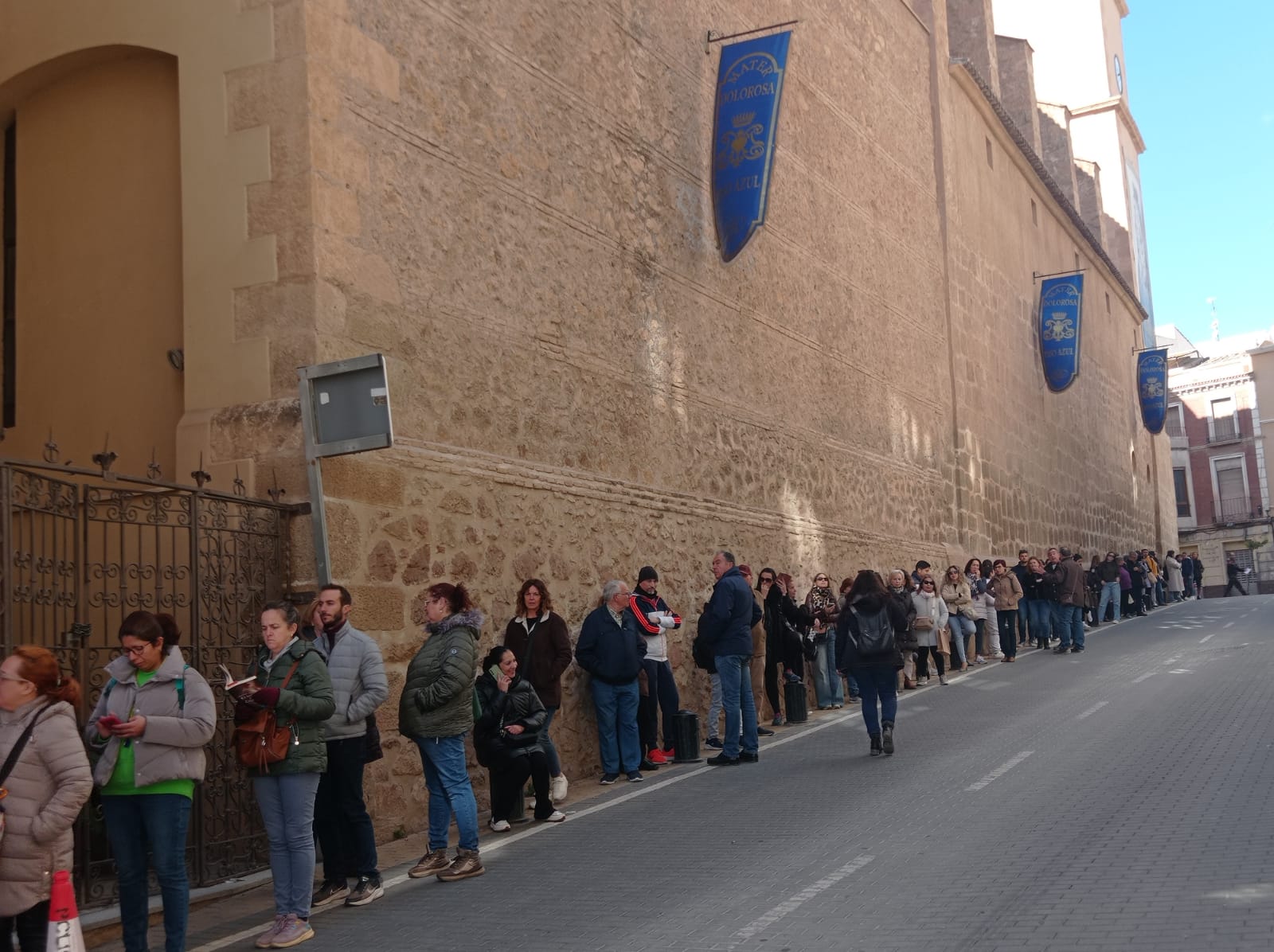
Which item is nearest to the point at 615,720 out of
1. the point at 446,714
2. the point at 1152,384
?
the point at 446,714

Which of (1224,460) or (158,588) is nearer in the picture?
(158,588)

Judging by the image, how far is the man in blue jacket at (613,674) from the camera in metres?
12.0

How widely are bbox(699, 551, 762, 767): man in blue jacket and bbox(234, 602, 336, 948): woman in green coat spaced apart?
524 centimetres

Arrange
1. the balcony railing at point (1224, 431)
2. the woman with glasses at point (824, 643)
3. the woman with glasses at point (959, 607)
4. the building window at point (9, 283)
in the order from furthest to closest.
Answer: the balcony railing at point (1224, 431) → the woman with glasses at point (959, 607) → the woman with glasses at point (824, 643) → the building window at point (9, 283)

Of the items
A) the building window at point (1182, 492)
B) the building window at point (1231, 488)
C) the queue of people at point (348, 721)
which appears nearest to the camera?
the queue of people at point (348, 721)

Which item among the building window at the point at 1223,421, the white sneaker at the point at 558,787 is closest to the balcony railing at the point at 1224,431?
the building window at the point at 1223,421

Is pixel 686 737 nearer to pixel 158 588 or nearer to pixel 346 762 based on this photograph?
pixel 346 762

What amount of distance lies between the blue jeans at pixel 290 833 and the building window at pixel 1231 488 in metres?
67.2

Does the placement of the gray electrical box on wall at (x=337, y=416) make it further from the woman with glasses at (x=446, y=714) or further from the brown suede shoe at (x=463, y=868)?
the brown suede shoe at (x=463, y=868)

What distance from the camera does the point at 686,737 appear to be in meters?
12.7

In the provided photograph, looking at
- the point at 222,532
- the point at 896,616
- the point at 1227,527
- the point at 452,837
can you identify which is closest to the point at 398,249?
the point at 222,532

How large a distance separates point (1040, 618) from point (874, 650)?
11.8 meters

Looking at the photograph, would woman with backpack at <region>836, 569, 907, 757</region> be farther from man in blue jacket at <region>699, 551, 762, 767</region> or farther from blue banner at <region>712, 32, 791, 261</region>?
blue banner at <region>712, 32, 791, 261</region>

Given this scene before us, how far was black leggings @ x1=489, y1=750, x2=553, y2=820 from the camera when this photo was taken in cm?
967
